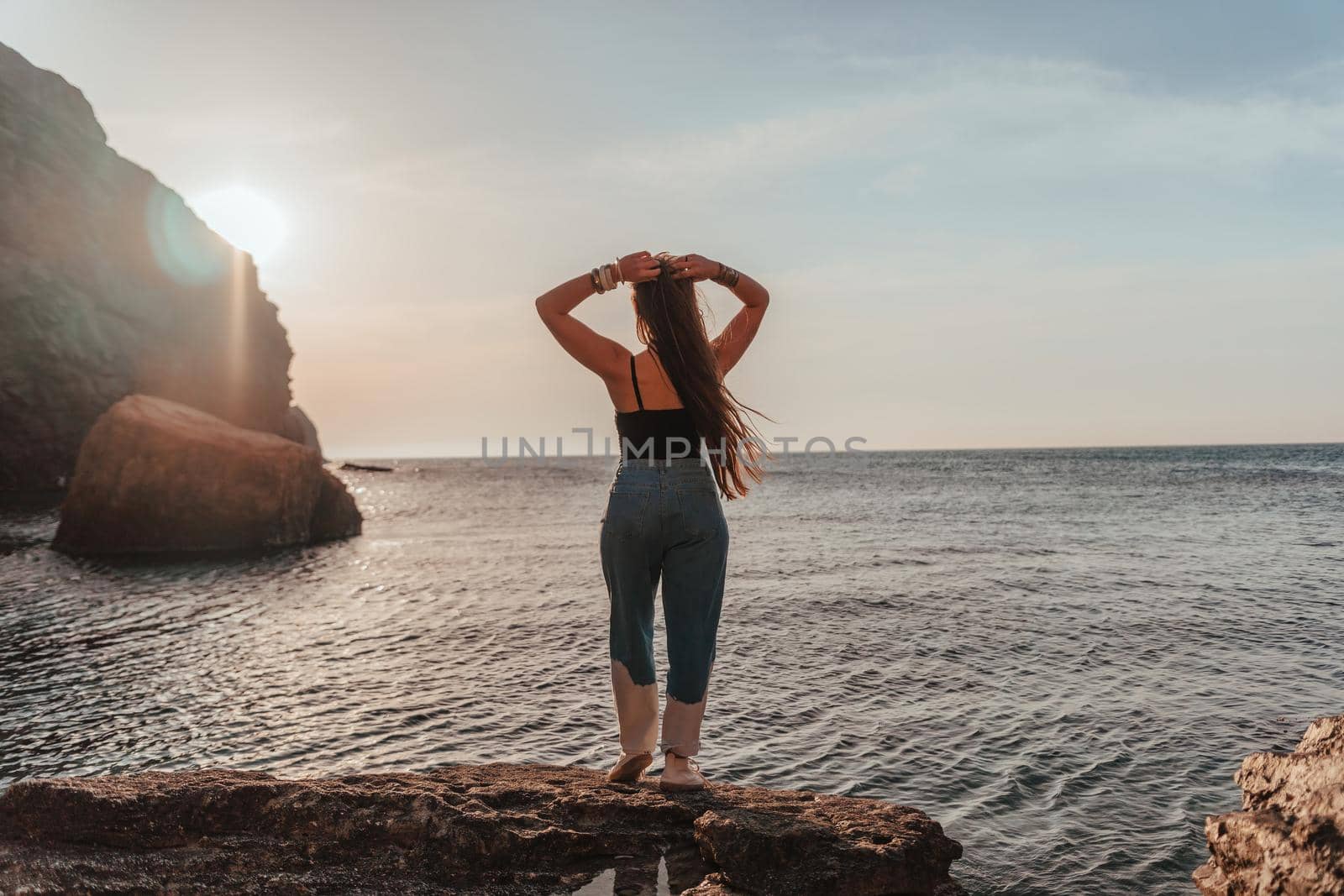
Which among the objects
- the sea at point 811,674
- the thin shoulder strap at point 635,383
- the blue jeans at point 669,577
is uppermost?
the thin shoulder strap at point 635,383

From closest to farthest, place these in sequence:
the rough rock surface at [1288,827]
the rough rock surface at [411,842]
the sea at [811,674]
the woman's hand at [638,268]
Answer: the rough rock surface at [1288,827] → the rough rock surface at [411,842] → the woman's hand at [638,268] → the sea at [811,674]

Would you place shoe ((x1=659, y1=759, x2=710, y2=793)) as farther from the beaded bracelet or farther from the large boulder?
the large boulder

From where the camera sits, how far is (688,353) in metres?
3.97

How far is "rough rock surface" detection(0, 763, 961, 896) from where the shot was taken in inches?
131

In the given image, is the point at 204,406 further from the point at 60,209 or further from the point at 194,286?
the point at 60,209

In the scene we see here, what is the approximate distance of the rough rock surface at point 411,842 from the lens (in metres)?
3.32

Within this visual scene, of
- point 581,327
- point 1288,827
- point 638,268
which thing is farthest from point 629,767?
point 1288,827

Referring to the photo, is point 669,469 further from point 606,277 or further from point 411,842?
point 411,842

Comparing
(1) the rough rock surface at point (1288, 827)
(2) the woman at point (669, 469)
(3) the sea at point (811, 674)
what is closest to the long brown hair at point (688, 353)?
(2) the woman at point (669, 469)

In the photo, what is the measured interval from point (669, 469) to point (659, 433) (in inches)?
6.8

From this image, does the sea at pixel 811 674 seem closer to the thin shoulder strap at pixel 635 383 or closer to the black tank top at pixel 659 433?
the black tank top at pixel 659 433

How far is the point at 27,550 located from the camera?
1762 cm

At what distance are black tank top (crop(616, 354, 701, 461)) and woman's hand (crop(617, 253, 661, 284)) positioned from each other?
1.19 ft

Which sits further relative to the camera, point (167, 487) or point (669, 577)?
point (167, 487)
